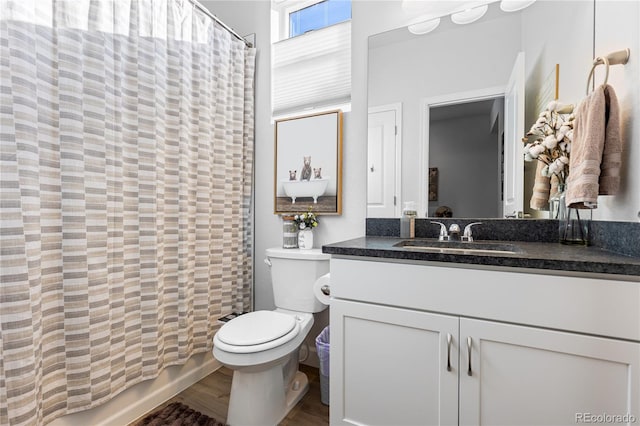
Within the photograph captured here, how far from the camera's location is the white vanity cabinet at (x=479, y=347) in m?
0.85

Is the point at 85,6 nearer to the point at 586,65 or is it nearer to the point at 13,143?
the point at 13,143

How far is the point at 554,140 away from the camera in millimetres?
1208

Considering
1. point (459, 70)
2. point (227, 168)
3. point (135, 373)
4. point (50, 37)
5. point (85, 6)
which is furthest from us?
point (227, 168)

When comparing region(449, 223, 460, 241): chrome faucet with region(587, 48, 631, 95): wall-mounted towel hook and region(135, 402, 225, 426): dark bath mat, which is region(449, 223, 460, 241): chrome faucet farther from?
region(135, 402, 225, 426): dark bath mat

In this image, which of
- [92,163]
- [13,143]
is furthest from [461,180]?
[13,143]

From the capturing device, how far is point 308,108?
2008mm

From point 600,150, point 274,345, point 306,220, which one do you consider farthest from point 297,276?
point 600,150

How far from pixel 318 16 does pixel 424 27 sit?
84cm

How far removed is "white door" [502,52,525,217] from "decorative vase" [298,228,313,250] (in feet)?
3.51

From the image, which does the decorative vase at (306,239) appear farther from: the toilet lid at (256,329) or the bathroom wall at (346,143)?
the toilet lid at (256,329)

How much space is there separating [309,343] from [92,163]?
1598 millimetres

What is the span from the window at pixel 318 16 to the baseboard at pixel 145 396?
7.65 feet

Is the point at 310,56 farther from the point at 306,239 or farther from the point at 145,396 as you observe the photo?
the point at 145,396

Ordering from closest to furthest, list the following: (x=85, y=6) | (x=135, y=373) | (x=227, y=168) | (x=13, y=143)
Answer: (x=13, y=143)
(x=85, y=6)
(x=135, y=373)
(x=227, y=168)
